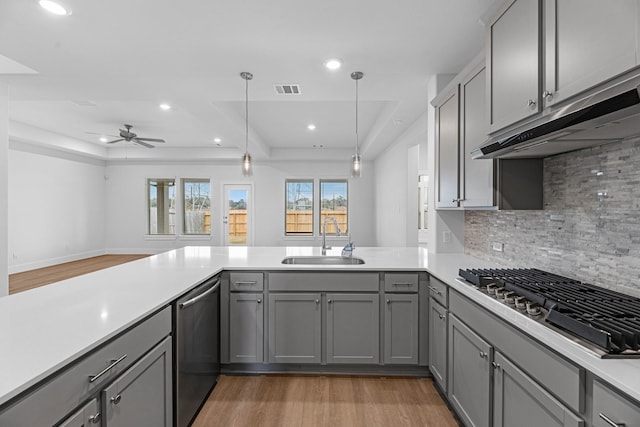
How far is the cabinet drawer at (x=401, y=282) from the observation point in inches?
98.3

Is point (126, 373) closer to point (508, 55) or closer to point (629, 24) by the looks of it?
point (629, 24)

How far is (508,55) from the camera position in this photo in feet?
5.49

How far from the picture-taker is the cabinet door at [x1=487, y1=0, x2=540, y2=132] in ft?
4.81

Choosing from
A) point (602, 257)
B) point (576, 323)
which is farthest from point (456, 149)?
point (576, 323)

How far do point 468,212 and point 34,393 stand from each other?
3060mm

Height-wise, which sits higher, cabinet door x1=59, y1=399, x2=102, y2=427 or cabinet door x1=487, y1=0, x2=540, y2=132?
cabinet door x1=487, y1=0, x2=540, y2=132

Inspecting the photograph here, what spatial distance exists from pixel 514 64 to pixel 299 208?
746 centimetres

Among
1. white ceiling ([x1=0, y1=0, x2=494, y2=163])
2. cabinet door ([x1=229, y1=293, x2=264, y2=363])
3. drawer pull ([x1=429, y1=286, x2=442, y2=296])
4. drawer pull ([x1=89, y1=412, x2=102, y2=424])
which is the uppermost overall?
white ceiling ([x1=0, y1=0, x2=494, y2=163])

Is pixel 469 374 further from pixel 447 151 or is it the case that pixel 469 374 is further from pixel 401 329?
pixel 447 151

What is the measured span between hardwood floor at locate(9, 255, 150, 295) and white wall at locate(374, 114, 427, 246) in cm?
602

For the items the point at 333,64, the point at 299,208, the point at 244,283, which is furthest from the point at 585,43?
the point at 299,208

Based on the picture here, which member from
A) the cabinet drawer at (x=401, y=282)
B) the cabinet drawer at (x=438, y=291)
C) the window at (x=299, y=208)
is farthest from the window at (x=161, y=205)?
the cabinet drawer at (x=438, y=291)

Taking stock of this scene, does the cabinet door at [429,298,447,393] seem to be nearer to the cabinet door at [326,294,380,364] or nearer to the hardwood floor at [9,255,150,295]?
the cabinet door at [326,294,380,364]

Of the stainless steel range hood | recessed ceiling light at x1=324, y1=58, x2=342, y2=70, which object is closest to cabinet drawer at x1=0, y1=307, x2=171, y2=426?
the stainless steel range hood
